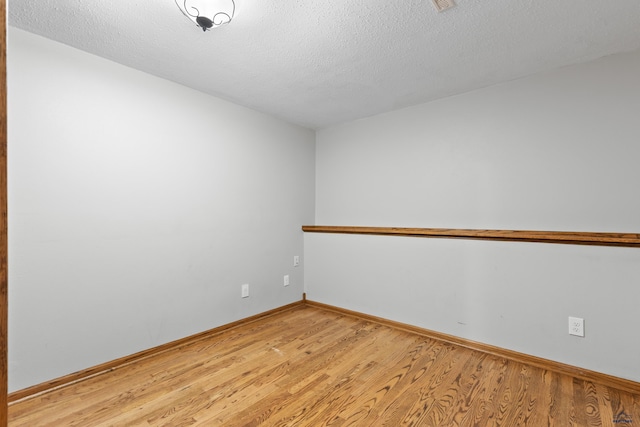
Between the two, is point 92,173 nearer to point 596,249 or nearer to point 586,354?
point 596,249

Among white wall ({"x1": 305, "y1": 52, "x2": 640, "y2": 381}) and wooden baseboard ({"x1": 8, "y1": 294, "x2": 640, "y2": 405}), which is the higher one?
white wall ({"x1": 305, "y1": 52, "x2": 640, "y2": 381})

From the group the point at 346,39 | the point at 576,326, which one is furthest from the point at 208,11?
the point at 576,326

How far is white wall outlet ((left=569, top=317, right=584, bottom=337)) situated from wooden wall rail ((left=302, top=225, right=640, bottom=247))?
0.51 m

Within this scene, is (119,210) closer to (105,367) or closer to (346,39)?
(105,367)

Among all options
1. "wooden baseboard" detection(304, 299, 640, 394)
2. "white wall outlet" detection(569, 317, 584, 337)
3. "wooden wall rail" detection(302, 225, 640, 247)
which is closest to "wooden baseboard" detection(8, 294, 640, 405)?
"wooden baseboard" detection(304, 299, 640, 394)

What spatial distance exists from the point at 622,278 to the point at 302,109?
2.71m

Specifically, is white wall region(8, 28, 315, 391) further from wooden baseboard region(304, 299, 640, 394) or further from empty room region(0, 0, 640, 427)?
wooden baseboard region(304, 299, 640, 394)

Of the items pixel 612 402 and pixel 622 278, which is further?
pixel 622 278

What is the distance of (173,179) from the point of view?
2289 mm

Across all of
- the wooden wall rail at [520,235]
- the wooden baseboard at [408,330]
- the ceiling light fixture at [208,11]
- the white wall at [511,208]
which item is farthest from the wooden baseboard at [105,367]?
the ceiling light fixture at [208,11]

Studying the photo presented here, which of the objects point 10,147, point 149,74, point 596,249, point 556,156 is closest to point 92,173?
point 10,147

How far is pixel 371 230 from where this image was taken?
2936mm

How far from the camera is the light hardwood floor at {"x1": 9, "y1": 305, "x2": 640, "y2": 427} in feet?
4.91

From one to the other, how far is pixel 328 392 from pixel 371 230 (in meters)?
1.58
